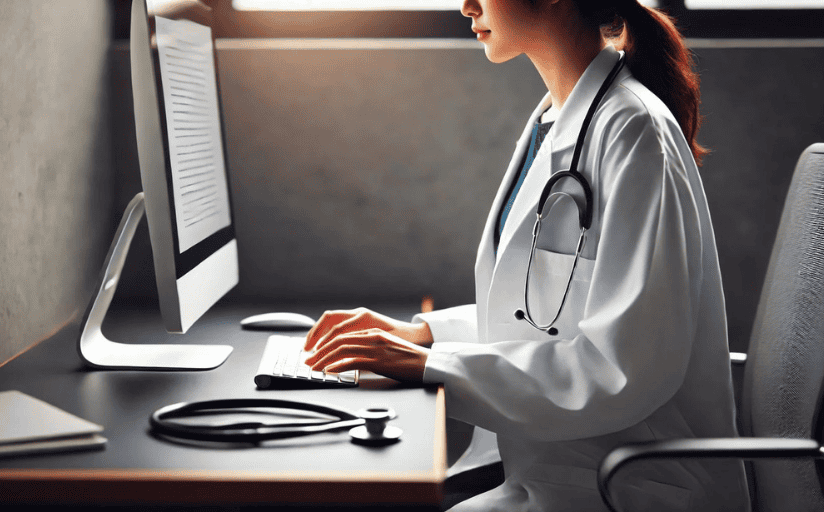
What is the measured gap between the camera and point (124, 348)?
1214 millimetres

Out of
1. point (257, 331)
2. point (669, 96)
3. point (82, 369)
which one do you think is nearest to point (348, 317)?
point (257, 331)

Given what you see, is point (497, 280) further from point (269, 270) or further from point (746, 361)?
point (269, 270)

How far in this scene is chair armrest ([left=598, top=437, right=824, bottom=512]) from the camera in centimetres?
85

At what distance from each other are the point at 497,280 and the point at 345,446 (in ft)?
1.48

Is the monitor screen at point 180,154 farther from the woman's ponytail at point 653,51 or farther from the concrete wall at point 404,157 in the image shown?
the woman's ponytail at point 653,51

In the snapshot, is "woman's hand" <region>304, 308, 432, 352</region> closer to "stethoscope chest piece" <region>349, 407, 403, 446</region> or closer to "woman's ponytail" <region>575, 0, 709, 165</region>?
"stethoscope chest piece" <region>349, 407, 403, 446</region>

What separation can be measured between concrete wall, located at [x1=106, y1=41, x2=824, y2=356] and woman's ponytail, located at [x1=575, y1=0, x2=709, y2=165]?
1.75 feet

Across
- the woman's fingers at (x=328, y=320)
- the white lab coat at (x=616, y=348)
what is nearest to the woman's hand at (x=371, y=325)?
the woman's fingers at (x=328, y=320)

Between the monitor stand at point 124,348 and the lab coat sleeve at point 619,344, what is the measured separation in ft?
1.35

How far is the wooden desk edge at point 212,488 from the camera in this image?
0.71m

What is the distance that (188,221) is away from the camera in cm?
117

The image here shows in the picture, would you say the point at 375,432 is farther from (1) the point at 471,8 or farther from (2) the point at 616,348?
(1) the point at 471,8

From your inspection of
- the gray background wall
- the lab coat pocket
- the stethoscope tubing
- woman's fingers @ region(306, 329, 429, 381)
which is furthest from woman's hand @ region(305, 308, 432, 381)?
the gray background wall

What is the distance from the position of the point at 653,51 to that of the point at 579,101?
6.5 inches
